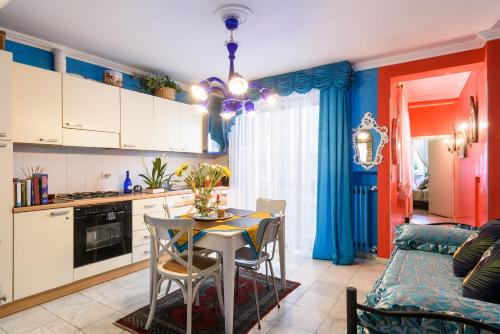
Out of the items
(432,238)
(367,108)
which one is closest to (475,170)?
(367,108)

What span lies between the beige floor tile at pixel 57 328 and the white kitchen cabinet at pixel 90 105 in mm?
1819

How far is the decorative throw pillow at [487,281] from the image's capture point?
1311 mm

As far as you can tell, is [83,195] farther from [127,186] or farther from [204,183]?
[204,183]

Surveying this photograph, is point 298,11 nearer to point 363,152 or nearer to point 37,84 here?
point 363,152

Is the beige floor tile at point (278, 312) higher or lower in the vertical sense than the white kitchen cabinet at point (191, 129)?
lower

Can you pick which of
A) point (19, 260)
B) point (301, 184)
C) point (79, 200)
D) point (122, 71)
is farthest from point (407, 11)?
point (19, 260)

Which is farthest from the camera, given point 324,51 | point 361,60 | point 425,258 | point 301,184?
point 301,184

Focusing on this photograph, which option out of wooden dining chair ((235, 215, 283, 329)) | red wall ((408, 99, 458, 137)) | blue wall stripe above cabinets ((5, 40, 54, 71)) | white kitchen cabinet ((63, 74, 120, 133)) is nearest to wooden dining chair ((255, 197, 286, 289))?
wooden dining chair ((235, 215, 283, 329))

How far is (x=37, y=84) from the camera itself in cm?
267

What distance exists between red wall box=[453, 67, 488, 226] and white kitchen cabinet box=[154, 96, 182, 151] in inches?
146

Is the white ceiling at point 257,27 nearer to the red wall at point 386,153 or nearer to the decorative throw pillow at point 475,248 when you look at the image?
the red wall at point 386,153

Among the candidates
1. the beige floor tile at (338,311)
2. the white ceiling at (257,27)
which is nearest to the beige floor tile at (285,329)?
the beige floor tile at (338,311)

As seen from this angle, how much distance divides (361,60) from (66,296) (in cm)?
422

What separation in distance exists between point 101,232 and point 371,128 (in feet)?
11.2
